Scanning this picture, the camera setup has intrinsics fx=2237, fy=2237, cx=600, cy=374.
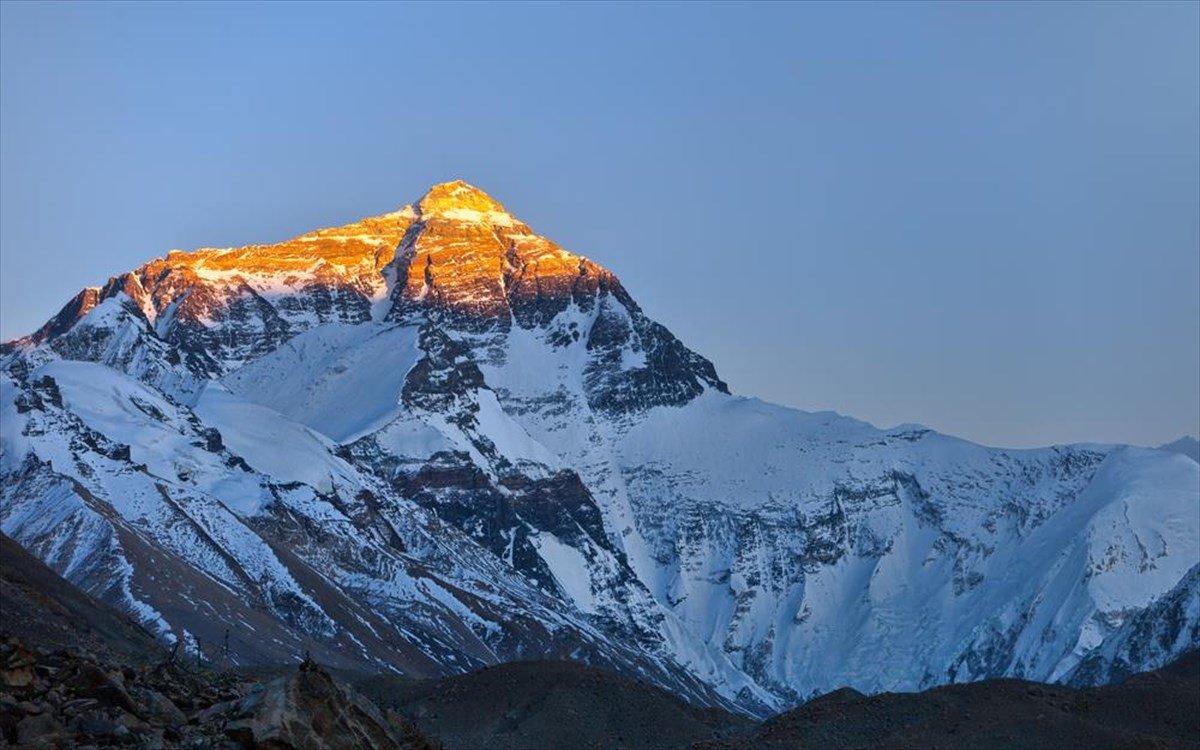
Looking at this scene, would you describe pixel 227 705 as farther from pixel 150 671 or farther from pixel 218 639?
pixel 218 639

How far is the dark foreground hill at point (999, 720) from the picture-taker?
60625mm

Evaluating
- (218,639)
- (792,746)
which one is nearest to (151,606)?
(218,639)

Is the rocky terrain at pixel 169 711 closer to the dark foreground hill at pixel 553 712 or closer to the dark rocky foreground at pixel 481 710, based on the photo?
the dark rocky foreground at pixel 481 710

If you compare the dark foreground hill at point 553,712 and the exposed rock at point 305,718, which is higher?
the dark foreground hill at point 553,712

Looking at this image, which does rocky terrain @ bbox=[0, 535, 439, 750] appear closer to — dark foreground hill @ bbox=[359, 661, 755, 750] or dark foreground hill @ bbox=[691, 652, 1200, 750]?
dark foreground hill @ bbox=[691, 652, 1200, 750]

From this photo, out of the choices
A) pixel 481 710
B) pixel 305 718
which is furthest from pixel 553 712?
pixel 305 718

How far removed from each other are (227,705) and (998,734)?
31.4m

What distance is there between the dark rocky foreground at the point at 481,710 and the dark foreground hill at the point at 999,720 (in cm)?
7

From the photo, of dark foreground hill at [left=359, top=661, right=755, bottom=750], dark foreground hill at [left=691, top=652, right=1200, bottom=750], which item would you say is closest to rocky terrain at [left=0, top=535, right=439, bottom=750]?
dark foreground hill at [left=691, top=652, right=1200, bottom=750]

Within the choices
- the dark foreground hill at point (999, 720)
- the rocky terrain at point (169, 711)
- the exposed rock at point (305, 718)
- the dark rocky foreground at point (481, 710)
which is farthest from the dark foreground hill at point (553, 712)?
the exposed rock at point (305, 718)

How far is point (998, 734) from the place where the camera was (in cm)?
6119

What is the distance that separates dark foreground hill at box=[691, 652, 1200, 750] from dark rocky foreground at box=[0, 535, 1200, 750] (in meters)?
0.07

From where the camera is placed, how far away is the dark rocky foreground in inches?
1319

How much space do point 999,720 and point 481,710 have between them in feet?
72.2
